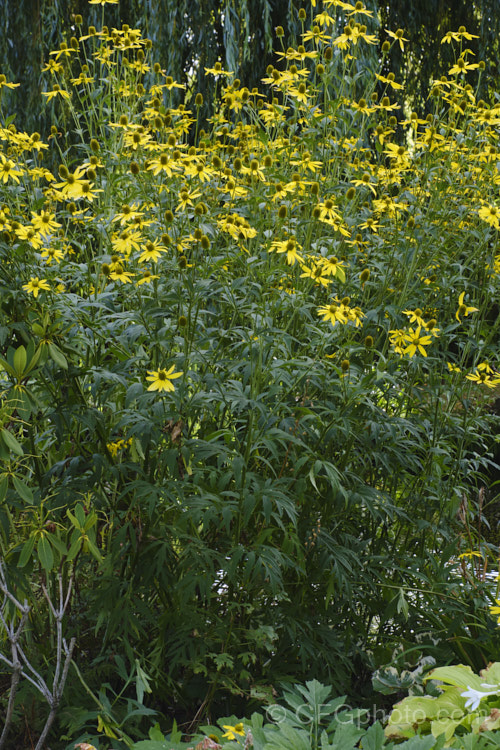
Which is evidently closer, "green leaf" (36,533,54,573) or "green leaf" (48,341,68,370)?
"green leaf" (36,533,54,573)

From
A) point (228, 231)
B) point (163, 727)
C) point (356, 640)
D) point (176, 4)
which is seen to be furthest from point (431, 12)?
point (163, 727)

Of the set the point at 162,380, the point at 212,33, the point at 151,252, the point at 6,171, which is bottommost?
the point at 162,380

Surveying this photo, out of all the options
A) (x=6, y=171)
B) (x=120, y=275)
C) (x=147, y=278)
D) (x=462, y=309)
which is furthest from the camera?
(x=462, y=309)

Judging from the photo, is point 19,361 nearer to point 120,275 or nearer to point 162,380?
point 162,380

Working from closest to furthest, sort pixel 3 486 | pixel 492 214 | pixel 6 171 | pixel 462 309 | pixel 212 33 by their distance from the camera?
1. pixel 3 486
2. pixel 6 171
3. pixel 492 214
4. pixel 462 309
5. pixel 212 33

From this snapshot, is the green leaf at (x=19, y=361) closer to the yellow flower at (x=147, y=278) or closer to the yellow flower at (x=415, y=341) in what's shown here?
the yellow flower at (x=147, y=278)

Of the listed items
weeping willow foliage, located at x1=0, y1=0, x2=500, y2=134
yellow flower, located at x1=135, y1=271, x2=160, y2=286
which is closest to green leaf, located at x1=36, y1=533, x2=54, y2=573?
yellow flower, located at x1=135, y1=271, x2=160, y2=286

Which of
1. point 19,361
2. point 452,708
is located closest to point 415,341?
point 452,708

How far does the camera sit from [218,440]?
2146 mm

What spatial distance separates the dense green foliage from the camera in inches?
73.6

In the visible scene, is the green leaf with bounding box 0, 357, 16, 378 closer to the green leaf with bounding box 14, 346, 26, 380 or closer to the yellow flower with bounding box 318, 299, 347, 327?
the green leaf with bounding box 14, 346, 26, 380

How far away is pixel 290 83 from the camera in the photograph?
8.12 ft

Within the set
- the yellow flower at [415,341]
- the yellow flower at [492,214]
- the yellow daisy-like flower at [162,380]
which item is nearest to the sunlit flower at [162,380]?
the yellow daisy-like flower at [162,380]

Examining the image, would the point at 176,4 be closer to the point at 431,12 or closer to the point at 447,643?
the point at 431,12
